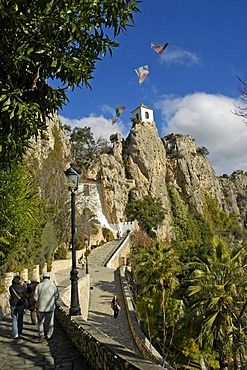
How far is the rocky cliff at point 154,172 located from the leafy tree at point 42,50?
47.9 m

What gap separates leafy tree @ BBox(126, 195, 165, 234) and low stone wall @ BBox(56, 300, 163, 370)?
49.5 m

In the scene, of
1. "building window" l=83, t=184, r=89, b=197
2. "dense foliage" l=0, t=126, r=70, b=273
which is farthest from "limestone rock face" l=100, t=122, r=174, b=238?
"dense foliage" l=0, t=126, r=70, b=273

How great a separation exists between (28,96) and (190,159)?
75.1 metres

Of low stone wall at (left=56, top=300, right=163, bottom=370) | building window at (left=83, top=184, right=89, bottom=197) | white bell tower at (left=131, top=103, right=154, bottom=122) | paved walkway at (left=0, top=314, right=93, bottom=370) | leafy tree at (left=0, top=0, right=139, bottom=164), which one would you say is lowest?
paved walkway at (left=0, top=314, right=93, bottom=370)

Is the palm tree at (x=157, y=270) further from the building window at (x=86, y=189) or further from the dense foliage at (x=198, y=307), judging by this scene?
the building window at (x=86, y=189)

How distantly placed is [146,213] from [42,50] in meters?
53.1

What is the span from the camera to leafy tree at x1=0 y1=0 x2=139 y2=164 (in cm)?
391

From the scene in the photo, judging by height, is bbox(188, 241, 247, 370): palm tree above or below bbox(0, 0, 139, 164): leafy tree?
below

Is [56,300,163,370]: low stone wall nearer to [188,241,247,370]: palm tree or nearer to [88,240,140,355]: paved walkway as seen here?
[88,240,140,355]: paved walkway

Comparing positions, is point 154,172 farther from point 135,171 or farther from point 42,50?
point 42,50

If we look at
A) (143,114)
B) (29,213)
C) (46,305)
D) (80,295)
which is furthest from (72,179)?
(143,114)

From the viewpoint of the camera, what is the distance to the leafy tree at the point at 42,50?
3.91m

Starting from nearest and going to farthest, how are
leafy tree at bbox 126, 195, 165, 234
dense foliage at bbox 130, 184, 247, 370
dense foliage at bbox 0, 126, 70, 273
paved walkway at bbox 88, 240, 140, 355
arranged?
1. dense foliage at bbox 130, 184, 247, 370
2. dense foliage at bbox 0, 126, 70, 273
3. paved walkway at bbox 88, 240, 140, 355
4. leafy tree at bbox 126, 195, 165, 234

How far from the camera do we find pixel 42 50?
13.3ft
